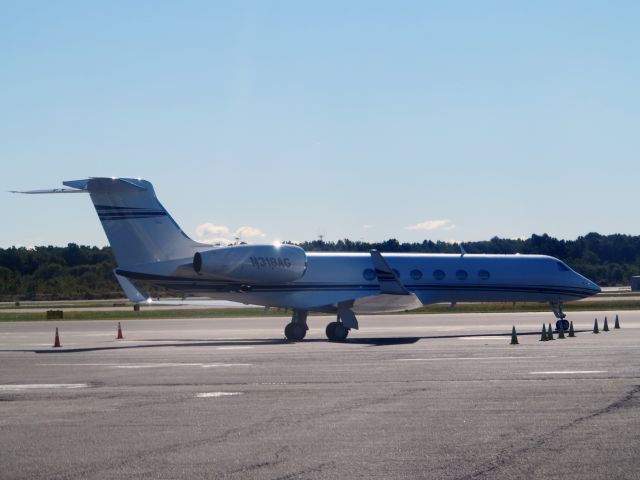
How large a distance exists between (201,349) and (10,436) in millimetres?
15936

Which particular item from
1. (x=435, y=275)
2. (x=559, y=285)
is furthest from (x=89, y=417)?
(x=559, y=285)

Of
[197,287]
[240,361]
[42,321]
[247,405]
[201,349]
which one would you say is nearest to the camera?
[247,405]

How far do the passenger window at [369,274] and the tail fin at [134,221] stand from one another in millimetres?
7523

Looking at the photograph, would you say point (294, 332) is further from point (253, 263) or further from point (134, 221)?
point (134, 221)

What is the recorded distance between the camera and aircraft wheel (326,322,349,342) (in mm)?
32094

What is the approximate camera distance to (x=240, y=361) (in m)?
22.0

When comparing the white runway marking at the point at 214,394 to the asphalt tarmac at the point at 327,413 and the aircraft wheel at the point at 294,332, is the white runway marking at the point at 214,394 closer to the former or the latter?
the asphalt tarmac at the point at 327,413

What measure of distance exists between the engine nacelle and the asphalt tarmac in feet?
17.8

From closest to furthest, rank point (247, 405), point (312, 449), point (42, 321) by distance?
1. point (312, 449)
2. point (247, 405)
3. point (42, 321)

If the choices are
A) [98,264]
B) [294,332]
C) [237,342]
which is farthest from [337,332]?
[98,264]

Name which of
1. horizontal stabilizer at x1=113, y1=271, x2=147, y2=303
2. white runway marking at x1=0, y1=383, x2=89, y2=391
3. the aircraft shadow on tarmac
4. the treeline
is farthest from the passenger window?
the treeline

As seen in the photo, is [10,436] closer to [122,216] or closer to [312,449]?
[312,449]

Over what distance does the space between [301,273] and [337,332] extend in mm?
2527

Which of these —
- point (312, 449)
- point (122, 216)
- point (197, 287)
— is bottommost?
point (312, 449)
